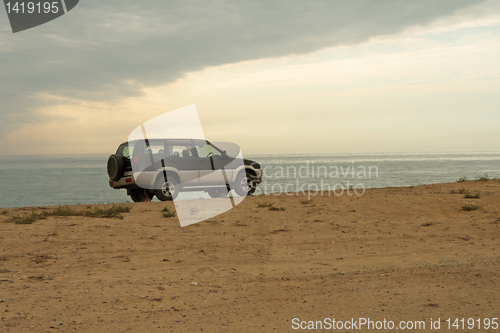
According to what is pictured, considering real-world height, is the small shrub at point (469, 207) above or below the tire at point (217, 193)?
below

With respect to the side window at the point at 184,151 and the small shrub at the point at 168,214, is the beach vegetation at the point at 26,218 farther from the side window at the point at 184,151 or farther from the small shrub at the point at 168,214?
the side window at the point at 184,151

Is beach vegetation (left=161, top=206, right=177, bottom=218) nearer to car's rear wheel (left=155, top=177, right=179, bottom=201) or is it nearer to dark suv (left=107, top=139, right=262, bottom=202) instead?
dark suv (left=107, top=139, right=262, bottom=202)

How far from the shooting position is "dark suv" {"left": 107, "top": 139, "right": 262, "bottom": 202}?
45.9 ft

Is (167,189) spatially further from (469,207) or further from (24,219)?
(469,207)

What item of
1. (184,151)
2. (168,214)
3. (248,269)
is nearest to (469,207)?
(248,269)

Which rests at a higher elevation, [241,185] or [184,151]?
[184,151]

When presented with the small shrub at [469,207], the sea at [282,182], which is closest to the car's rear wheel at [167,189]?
the sea at [282,182]

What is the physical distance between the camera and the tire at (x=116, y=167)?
44.8 feet

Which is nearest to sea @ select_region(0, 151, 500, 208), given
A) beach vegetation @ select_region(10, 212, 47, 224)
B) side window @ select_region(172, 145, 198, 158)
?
side window @ select_region(172, 145, 198, 158)

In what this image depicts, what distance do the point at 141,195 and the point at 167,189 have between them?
1.67m

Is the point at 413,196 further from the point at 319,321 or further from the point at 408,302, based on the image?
the point at 319,321

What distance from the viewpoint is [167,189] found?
1466cm

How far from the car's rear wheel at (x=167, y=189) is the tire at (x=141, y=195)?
870 mm

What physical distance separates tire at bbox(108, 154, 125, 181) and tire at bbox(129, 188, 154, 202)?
1617 mm
